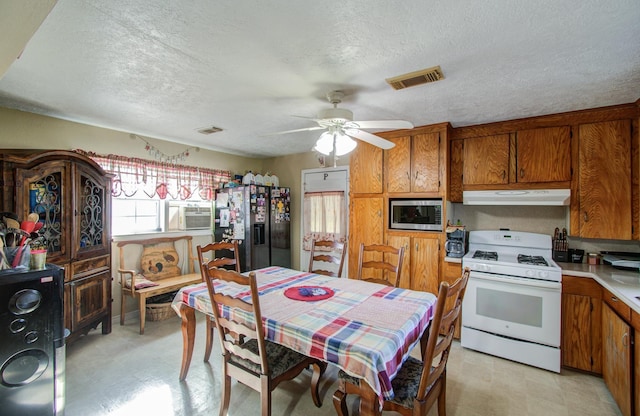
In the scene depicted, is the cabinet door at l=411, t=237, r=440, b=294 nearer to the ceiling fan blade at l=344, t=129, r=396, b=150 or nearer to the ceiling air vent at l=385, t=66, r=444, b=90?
the ceiling fan blade at l=344, t=129, r=396, b=150

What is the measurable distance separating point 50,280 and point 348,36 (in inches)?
85.5

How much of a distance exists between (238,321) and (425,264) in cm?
216

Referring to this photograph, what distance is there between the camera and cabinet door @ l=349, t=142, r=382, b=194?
3504 mm

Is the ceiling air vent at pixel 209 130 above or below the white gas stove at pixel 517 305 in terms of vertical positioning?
above

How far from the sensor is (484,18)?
137 cm

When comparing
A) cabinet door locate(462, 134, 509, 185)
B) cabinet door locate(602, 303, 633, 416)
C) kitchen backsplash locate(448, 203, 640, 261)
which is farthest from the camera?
cabinet door locate(462, 134, 509, 185)

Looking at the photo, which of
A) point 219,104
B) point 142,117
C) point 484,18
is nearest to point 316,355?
point 484,18

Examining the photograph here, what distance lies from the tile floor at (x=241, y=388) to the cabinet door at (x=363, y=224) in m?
1.42

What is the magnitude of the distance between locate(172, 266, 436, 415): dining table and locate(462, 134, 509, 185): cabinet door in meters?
1.75

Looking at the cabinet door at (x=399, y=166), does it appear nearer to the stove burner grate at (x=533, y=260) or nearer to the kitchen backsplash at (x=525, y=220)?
the kitchen backsplash at (x=525, y=220)

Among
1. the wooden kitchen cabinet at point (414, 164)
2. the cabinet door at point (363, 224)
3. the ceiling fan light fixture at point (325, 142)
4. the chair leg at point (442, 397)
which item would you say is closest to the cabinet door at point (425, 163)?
the wooden kitchen cabinet at point (414, 164)

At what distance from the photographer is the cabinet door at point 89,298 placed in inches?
106

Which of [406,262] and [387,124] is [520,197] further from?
[387,124]

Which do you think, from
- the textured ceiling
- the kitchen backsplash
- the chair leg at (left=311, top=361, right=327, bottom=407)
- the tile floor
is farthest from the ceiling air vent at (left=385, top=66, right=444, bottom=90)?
the tile floor
